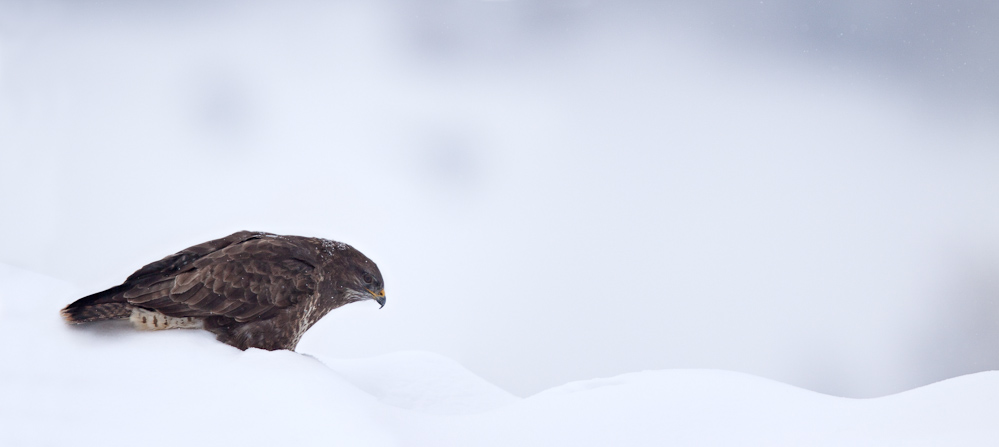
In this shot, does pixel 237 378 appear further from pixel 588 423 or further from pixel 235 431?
pixel 588 423

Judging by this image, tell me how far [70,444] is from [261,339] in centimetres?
109

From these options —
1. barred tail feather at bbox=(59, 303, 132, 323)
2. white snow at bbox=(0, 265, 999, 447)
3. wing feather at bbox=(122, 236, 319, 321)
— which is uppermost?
wing feather at bbox=(122, 236, 319, 321)

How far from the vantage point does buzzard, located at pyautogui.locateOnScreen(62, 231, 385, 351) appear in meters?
2.40

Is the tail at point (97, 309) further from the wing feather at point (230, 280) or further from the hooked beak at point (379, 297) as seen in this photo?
the hooked beak at point (379, 297)

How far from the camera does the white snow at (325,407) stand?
159 centimetres

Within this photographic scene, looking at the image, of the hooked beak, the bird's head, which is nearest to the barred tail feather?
the bird's head

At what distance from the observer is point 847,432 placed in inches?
68.1

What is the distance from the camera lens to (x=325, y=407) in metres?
1.74

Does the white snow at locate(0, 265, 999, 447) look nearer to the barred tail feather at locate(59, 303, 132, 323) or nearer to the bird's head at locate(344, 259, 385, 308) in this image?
the barred tail feather at locate(59, 303, 132, 323)

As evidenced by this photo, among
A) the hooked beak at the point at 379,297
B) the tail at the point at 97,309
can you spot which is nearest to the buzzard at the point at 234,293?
the tail at the point at 97,309

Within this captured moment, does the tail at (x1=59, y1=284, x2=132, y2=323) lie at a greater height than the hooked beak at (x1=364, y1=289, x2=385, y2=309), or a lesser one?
lesser

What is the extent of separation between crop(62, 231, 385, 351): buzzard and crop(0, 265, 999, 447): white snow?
0.09 metres

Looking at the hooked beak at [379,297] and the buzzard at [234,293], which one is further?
the hooked beak at [379,297]

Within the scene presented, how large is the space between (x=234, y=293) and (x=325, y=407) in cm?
108
